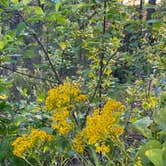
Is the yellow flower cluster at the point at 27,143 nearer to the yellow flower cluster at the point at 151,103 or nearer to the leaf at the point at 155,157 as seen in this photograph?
the leaf at the point at 155,157

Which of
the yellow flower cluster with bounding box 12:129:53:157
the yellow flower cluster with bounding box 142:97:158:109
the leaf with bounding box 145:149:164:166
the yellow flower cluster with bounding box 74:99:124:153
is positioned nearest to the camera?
the leaf with bounding box 145:149:164:166

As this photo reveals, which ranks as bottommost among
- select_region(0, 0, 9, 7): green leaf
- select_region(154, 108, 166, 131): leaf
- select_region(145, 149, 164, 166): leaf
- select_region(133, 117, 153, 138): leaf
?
select_region(133, 117, 153, 138): leaf

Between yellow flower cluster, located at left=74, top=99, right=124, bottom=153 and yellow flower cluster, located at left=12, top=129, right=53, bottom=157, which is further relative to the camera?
yellow flower cluster, located at left=12, top=129, right=53, bottom=157

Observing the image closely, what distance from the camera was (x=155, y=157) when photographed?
3.57 feet

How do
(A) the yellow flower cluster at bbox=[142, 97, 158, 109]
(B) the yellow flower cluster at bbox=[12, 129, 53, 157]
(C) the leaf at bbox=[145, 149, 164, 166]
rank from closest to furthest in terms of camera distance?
(C) the leaf at bbox=[145, 149, 164, 166] → (B) the yellow flower cluster at bbox=[12, 129, 53, 157] → (A) the yellow flower cluster at bbox=[142, 97, 158, 109]

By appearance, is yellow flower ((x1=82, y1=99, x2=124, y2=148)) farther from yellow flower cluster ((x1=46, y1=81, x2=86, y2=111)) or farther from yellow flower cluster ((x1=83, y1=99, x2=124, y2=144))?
A: yellow flower cluster ((x1=46, y1=81, x2=86, y2=111))

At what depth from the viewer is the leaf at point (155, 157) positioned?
108 centimetres

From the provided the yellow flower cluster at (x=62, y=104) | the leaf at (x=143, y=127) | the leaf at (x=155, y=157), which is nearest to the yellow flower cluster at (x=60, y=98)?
the yellow flower cluster at (x=62, y=104)

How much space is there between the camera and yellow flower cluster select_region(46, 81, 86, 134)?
1.32 meters

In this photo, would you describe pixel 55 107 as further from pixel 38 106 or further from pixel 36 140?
pixel 38 106

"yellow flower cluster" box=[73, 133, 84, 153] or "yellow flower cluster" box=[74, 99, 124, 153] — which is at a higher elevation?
"yellow flower cluster" box=[74, 99, 124, 153]

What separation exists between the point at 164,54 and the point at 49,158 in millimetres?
1335

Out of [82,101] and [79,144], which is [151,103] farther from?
[79,144]

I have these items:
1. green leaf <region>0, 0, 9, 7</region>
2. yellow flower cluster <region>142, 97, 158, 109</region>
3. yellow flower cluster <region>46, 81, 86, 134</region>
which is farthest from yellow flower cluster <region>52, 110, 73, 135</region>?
green leaf <region>0, 0, 9, 7</region>
